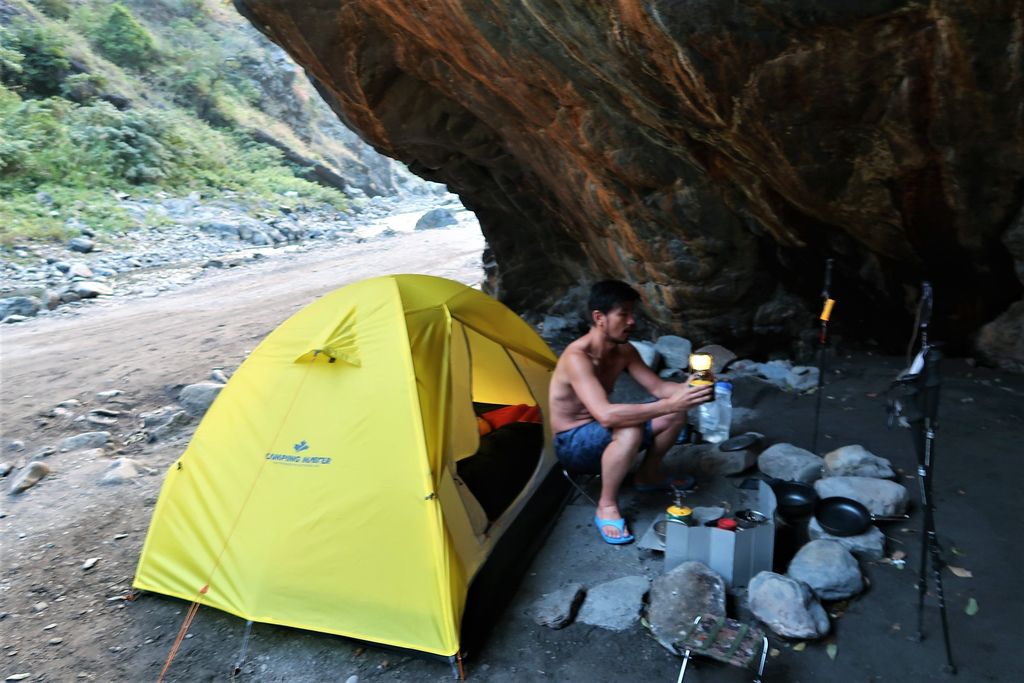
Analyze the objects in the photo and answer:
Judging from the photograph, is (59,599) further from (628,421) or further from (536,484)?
(628,421)

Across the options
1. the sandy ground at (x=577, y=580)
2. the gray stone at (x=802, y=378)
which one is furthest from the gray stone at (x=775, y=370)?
the sandy ground at (x=577, y=580)

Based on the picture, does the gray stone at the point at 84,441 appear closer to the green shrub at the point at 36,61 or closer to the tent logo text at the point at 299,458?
the tent logo text at the point at 299,458

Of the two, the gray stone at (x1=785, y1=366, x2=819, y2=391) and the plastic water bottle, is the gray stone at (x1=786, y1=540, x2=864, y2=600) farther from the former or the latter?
the gray stone at (x1=785, y1=366, x2=819, y2=391)

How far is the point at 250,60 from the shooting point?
30266mm

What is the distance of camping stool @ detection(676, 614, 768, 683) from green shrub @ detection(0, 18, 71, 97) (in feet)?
79.0

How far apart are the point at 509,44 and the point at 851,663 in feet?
14.2

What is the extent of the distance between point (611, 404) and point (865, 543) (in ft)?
4.65

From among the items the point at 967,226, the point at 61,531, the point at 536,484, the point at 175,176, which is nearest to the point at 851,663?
the point at 536,484

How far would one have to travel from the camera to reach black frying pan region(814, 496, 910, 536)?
3512mm

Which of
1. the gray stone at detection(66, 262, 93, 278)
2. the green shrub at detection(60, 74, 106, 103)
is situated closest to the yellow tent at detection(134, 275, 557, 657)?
the gray stone at detection(66, 262, 93, 278)

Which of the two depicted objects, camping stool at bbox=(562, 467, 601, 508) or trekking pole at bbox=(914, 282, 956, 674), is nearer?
trekking pole at bbox=(914, 282, 956, 674)

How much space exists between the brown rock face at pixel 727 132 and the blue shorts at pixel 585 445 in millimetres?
1939

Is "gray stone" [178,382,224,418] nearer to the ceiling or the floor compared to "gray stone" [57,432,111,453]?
nearer to the ceiling

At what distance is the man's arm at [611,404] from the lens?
3.63 m
